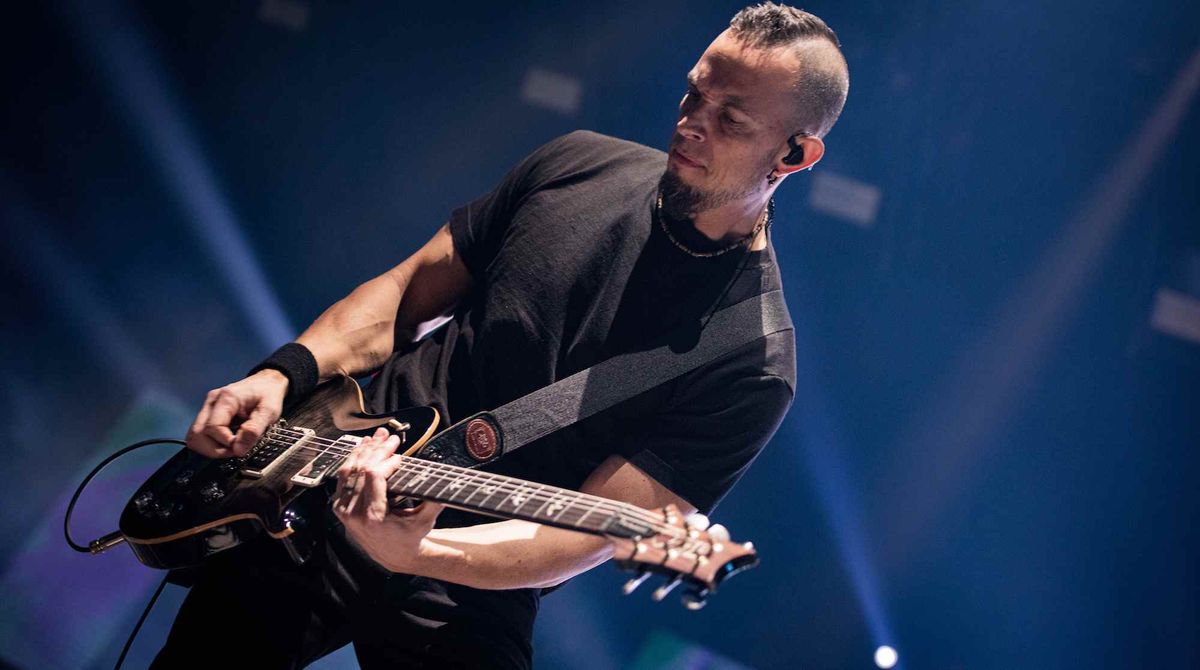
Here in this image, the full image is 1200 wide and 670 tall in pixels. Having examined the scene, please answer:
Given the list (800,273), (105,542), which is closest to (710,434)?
(105,542)

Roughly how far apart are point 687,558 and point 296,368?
1.19 meters

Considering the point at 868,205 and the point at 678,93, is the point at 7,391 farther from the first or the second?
the point at 868,205

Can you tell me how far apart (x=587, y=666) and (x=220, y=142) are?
2686 mm

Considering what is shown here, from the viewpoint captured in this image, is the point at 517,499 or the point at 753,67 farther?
the point at 753,67

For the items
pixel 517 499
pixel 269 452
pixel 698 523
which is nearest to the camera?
pixel 698 523

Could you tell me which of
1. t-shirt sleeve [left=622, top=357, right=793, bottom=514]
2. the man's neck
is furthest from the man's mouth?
t-shirt sleeve [left=622, top=357, right=793, bottom=514]

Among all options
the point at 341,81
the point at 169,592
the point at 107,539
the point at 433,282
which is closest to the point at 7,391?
the point at 169,592

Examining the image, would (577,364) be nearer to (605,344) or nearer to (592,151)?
(605,344)

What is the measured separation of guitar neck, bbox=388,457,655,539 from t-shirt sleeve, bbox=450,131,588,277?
75cm

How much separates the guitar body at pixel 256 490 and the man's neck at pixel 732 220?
819 mm

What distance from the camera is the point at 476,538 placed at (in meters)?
2.31

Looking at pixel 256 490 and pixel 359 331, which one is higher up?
pixel 359 331

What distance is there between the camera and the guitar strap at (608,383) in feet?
7.85

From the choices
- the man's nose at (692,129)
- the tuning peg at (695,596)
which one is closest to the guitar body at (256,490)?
the tuning peg at (695,596)
